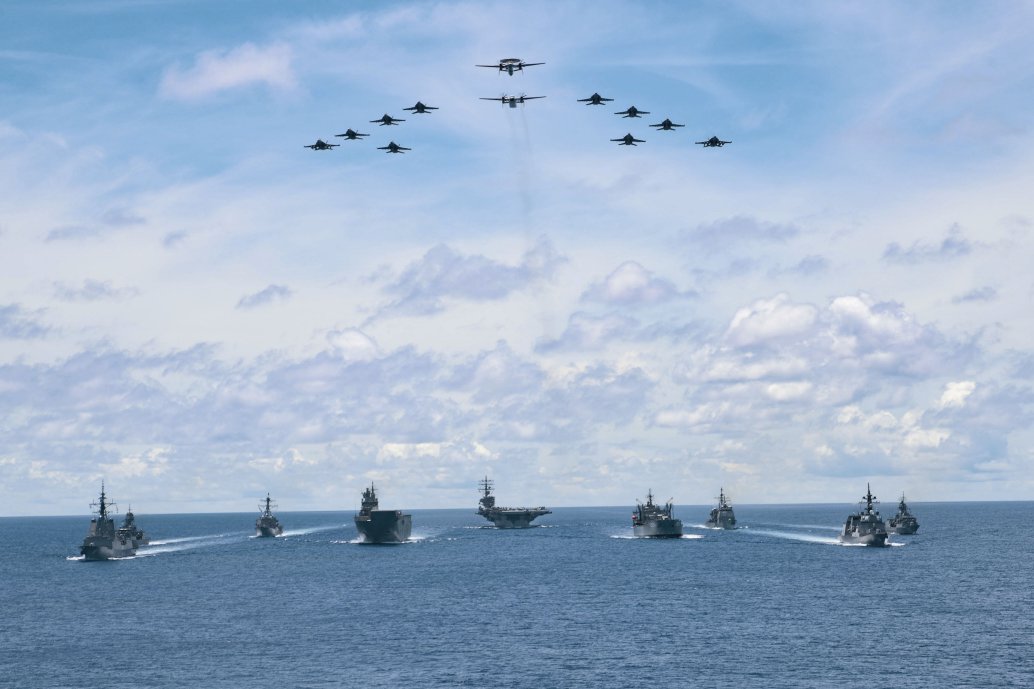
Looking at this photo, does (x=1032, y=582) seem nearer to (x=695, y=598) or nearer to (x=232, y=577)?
(x=695, y=598)

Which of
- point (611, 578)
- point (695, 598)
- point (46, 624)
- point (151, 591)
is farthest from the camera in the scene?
point (611, 578)

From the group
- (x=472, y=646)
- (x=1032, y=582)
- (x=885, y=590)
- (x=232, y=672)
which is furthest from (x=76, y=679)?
(x=1032, y=582)

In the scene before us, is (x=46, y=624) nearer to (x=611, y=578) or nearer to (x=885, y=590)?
(x=611, y=578)

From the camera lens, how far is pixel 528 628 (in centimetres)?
11612

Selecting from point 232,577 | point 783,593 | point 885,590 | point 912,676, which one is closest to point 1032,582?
point 885,590

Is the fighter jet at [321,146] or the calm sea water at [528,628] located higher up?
the fighter jet at [321,146]

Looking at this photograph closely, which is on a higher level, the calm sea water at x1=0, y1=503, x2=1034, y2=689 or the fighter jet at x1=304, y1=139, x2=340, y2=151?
the fighter jet at x1=304, y1=139, x2=340, y2=151

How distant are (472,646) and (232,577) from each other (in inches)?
3184

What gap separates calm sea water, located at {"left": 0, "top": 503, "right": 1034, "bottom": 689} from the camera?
91312 millimetres

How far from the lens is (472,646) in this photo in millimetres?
104812

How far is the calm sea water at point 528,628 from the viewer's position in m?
91.3

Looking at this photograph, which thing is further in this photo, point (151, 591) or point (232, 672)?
point (151, 591)

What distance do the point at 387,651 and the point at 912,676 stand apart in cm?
4493

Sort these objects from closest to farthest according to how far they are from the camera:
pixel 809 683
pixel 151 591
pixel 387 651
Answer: pixel 809 683
pixel 387 651
pixel 151 591
